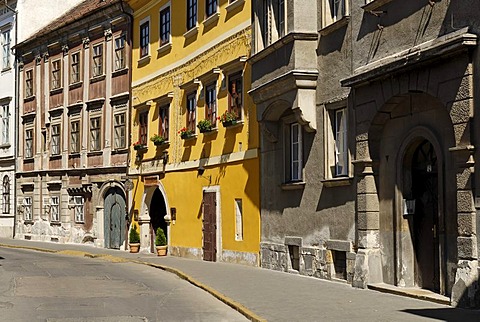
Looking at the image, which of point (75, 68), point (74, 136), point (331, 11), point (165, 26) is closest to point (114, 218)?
point (74, 136)

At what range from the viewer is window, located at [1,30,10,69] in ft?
149

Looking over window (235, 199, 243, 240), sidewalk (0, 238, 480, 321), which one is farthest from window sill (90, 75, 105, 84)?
sidewalk (0, 238, 480, 321)

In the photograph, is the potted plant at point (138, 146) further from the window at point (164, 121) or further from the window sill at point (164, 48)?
the window sill at point (164, 48)

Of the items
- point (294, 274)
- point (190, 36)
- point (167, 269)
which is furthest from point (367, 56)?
point (190, 36)

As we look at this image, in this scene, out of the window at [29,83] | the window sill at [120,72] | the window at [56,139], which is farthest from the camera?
the window at [29,83]

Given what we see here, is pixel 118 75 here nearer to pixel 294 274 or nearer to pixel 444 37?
pixel 294 274

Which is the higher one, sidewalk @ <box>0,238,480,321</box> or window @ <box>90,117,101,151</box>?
window @ <box>90,117,101,151</box>

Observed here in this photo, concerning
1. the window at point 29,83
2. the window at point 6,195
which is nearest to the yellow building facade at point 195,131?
the window at point 29,83

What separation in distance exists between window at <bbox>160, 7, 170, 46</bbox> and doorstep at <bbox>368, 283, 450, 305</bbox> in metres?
16.3

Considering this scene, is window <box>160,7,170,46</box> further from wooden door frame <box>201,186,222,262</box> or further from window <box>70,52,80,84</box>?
window <box>70,52,80,84</box>

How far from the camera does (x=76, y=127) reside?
38.3 m

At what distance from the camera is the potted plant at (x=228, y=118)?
77.5 feet

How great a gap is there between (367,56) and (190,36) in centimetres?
1241

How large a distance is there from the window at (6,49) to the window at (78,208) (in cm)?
1136
